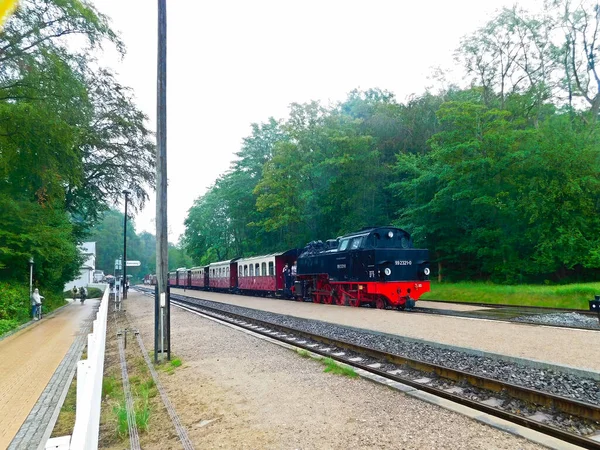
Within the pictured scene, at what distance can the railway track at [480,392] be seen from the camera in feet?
16.5

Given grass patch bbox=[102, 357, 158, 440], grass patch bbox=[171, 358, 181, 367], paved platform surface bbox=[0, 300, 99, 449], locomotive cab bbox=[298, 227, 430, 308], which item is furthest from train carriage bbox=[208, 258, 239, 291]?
grass patch bbox=[171, 358, 181, 367]

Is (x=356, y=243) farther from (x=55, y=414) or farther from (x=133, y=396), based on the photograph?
(x=55, y=414)

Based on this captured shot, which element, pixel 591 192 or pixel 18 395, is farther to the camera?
pixel 591 192

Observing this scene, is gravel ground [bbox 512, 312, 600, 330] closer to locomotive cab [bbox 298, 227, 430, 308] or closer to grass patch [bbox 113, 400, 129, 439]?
locomotive cab [bbox 298, 227, 430, 308]

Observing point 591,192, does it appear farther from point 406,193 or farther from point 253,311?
point 253,311

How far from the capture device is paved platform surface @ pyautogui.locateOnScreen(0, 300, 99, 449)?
566 cm

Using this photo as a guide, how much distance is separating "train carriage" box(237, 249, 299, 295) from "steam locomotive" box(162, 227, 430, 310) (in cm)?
6

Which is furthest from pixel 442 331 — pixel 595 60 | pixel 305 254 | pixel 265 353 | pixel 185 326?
pixel 595 60

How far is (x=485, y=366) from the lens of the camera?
25.1 ft

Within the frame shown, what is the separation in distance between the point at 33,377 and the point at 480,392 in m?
7.76

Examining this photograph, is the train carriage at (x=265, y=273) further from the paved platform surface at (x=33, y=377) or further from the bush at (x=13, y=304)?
the paved platform surface at (x=33, y=377)

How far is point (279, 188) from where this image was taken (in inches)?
A: 1532

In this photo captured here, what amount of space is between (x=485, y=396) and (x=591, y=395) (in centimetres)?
130

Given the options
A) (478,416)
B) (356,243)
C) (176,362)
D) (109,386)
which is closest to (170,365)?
(176,362)
